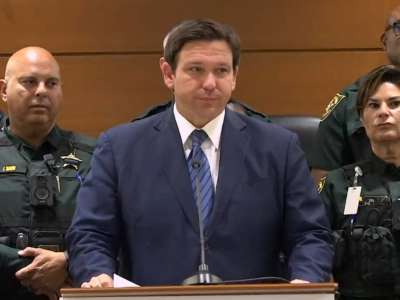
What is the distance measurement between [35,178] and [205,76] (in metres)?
1.03

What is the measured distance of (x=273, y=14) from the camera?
448cm

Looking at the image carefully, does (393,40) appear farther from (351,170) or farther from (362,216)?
(362,216)

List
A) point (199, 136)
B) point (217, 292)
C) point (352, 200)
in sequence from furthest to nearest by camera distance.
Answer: point (352, 200) < point (199, 136) < point (217, 292)

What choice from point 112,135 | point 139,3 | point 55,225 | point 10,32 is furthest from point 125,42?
point 112,135

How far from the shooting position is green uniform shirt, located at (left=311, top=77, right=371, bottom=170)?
134 inches

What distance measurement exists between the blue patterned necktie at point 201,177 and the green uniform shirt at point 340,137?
44.6 inches

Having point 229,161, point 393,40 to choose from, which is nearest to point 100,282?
point 229,161

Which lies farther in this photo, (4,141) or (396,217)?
(4,141)

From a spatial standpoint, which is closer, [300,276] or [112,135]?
[300,276]

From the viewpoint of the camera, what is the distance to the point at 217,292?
1.79 metres

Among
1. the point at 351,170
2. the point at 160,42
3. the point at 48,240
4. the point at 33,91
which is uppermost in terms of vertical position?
the point at 160,42

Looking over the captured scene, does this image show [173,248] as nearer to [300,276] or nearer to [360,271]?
[300,276]

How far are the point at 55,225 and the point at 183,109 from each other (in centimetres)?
88

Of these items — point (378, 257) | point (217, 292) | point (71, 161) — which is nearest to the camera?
point (217, 292)
